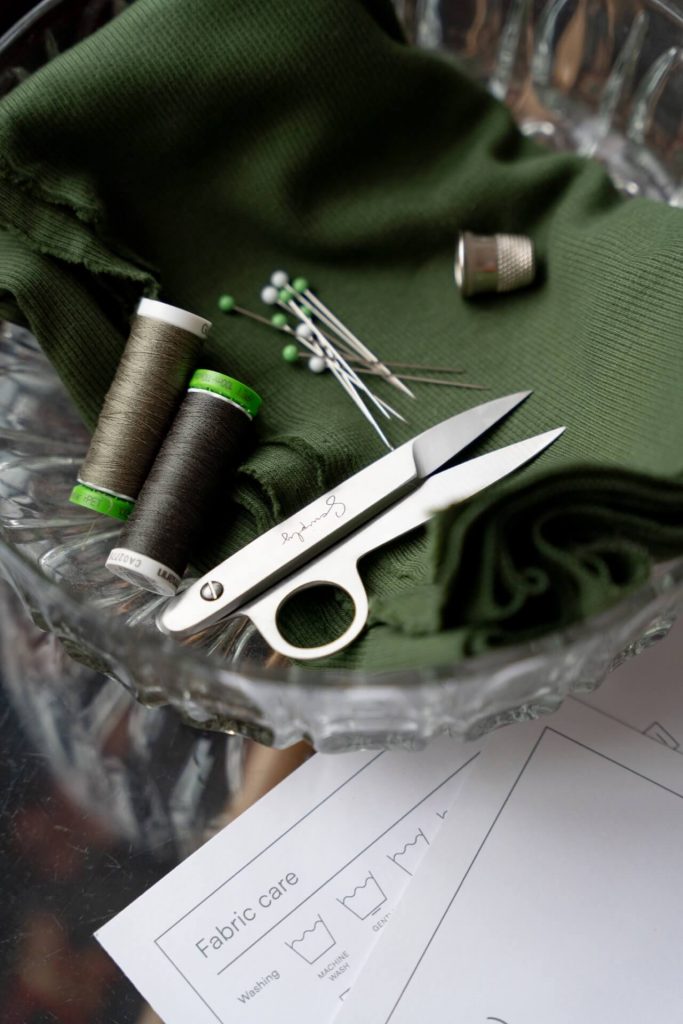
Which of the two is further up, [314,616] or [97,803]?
[314,616]

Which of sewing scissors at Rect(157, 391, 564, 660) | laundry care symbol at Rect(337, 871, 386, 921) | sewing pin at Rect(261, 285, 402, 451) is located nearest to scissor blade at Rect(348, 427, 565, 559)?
→ sewing scissors at Rect(157, 391, 564, 660)

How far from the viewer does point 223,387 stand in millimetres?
898

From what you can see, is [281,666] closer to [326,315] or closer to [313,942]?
[313,942]

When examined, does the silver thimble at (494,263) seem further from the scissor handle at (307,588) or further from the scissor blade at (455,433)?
the scissor handle at (307,588)

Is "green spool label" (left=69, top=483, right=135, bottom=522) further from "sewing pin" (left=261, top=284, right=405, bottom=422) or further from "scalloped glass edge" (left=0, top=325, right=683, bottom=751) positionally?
"sewing pin" (left=261, top=284, right=405, bottom=422)

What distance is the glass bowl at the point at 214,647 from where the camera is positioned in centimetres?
67

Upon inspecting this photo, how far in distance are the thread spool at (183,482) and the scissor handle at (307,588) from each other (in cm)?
10

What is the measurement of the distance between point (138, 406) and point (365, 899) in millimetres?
559

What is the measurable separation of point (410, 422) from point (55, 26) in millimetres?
684

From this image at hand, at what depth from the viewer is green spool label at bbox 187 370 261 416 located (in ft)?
2.95

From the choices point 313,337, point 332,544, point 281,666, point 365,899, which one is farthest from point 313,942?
point 313,337

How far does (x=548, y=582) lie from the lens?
760 mm

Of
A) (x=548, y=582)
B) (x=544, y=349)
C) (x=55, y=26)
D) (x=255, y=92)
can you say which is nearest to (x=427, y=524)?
(x=548, y=582)
